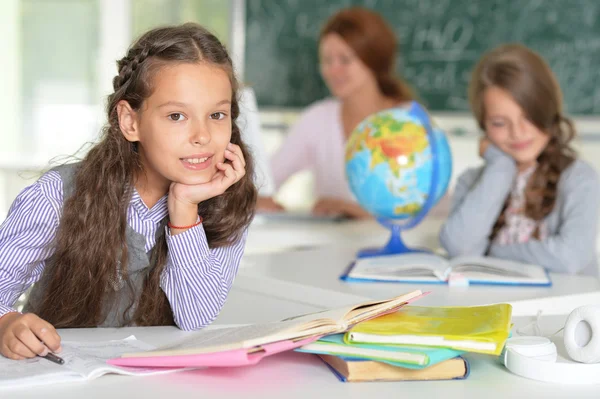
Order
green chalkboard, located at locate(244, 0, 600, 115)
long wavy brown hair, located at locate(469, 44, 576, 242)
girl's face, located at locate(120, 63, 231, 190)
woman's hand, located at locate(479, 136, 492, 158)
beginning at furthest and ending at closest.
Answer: green chalkboard, located at locate(244, 0, 600, 115) < woman's hand, located at locate(479, 136, 492, 158) < long wavy brown hair, located at locate(469, 44, 576, 242) < girl's face, located at locate(120, 63, 231, 190)

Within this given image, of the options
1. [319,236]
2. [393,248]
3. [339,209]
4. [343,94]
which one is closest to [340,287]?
[393,248]

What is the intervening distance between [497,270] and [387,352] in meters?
1.00

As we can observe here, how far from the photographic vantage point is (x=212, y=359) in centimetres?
107

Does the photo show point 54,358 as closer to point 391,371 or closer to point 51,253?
point 51,253

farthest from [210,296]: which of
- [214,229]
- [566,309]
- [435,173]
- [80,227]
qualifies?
[435,173]

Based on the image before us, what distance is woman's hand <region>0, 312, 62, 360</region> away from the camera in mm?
1187

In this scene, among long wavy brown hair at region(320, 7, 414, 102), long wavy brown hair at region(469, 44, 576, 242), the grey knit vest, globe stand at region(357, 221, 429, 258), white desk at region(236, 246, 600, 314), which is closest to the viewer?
the grey knit vest

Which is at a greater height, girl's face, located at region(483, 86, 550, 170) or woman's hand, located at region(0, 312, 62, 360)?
girl's face, located at region(483, 86, 550, 170)

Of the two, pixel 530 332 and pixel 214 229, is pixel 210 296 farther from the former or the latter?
pixel 530 332

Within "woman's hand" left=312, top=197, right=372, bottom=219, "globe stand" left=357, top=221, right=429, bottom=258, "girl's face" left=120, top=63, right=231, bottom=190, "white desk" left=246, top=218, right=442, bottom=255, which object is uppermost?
"girl's face" left=120, top=63, right=231, bottom=190

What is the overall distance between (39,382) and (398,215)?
4.67ft

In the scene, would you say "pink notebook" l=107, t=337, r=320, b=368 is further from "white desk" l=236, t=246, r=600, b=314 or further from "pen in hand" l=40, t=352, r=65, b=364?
"white desk" l=236, t=246, r=600, b=314

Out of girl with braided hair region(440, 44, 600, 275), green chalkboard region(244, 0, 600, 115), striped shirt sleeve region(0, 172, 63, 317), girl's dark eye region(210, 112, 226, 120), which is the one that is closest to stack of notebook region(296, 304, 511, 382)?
girl's dark eye region(210, 112, 226, 120)

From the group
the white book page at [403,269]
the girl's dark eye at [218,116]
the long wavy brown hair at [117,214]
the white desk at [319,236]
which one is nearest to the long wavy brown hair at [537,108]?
the white desk at [319,236]
